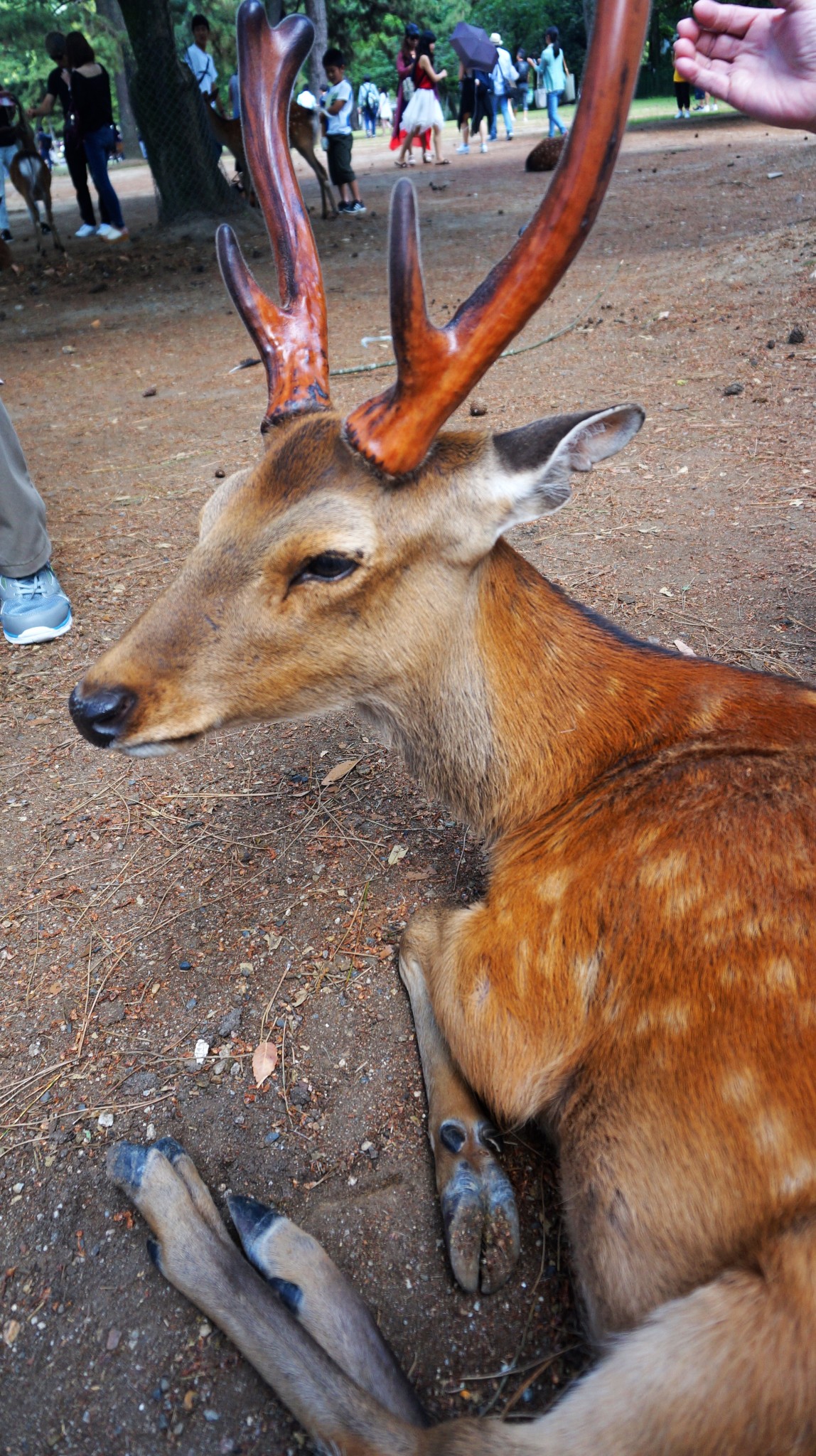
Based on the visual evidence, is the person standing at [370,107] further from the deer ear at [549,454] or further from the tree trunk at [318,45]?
the deer ear at [549,454]

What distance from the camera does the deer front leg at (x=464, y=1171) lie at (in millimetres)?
2125

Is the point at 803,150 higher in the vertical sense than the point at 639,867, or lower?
higher

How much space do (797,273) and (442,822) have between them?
740 cm

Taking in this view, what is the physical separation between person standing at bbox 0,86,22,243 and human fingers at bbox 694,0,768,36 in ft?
45.2

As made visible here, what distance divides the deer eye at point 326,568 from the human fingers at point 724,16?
7.59 feet

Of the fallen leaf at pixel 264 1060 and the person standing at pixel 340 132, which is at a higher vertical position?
the person standing at pixel 340 132

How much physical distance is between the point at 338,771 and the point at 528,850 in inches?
54.5

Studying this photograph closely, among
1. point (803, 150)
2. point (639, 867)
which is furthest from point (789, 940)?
point (803, 150)

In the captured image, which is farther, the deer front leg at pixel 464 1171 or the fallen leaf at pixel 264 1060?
the fallen leaf at pixel 264 1060

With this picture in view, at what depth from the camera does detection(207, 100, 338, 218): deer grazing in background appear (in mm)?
14370

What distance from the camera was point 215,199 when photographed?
14.7 metres

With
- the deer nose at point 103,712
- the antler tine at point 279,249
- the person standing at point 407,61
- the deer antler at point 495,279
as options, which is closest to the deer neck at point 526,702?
the deer antler at point 495,279

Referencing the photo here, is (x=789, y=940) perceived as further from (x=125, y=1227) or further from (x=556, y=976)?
(x=125, y=1227)

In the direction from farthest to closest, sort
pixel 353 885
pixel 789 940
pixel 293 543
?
pixel 353 885 < pixel 293 543 < pixel 789 940
